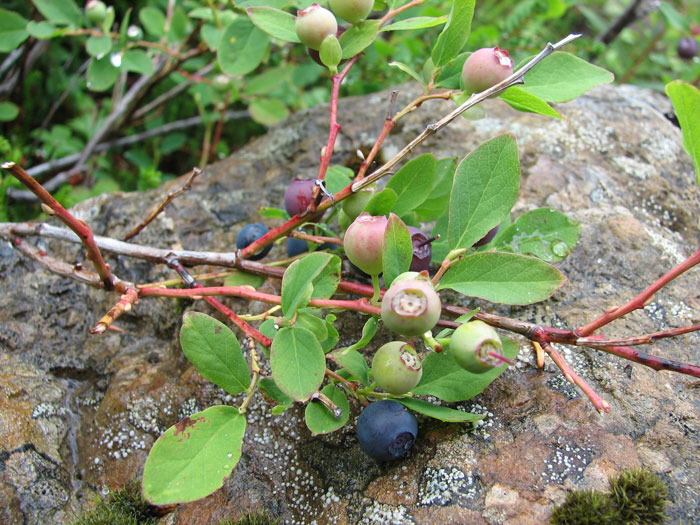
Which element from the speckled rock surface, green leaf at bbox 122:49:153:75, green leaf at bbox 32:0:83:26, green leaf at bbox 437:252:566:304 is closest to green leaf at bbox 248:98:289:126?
the speckled rock surface

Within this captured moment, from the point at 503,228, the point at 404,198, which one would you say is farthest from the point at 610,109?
the point at 404,198

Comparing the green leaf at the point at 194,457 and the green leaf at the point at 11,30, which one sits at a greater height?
the green leaf at the point at 11,30

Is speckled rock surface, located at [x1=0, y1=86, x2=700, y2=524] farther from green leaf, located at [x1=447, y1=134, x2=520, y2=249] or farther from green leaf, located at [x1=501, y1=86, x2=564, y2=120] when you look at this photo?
green leaf, located at [x1=501, y1=86, x2=564, y2=120]

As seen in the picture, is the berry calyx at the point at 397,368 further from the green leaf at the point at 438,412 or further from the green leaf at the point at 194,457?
the green leaf at the point at 194,457

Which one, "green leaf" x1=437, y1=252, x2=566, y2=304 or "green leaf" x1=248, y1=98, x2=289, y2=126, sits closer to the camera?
"green leaf" x1=437, y1=252, x2=566, y2=304

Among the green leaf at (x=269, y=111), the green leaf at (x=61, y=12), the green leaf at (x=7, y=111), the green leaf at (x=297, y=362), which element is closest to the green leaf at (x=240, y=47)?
the green leaf at (x=269, y=111)

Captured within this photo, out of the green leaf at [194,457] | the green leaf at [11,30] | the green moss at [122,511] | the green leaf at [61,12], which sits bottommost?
the green moss at [122,511]

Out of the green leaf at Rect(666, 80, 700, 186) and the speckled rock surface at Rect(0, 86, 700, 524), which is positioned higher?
the green leaf at Rect(666, 80, 700, 186)
